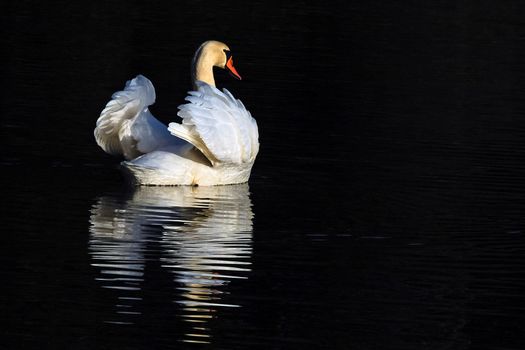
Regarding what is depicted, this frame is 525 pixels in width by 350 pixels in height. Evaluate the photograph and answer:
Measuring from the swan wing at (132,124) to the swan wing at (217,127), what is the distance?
42cm

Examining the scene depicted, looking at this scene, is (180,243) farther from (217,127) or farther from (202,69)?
(202,69)

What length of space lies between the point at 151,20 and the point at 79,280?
15.2 metres

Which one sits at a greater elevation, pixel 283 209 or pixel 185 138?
pixel 185 138

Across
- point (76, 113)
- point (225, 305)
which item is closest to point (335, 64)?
point (76, 113)

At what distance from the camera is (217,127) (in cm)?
1283

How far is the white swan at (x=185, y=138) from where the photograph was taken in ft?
41.9

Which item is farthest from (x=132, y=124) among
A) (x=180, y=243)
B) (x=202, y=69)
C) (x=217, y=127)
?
(x=180, y=243)

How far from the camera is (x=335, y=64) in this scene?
69.6 ft

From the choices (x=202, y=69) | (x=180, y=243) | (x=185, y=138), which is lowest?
(x=180, y=243)

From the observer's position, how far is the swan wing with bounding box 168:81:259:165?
12.7 m

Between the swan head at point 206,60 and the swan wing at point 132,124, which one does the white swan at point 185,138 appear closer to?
the swan wing at point 132,124

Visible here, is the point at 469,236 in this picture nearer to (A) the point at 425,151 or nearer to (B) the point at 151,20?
(A) the point at 425,151

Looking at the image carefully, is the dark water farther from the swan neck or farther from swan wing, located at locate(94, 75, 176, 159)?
the swan neck

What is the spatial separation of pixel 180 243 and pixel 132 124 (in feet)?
8.54
